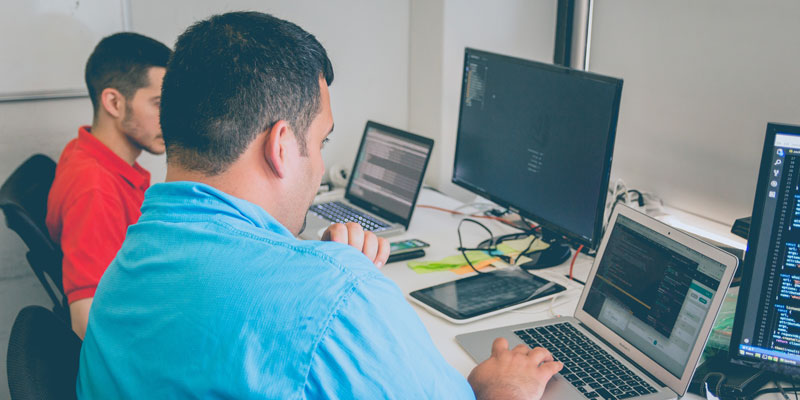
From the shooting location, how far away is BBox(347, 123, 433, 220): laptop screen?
1.99 m

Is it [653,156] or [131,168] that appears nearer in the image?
[131,168]

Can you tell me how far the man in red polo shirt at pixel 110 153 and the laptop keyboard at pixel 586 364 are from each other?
1023 mm

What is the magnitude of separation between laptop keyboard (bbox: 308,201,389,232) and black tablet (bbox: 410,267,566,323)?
1.55 feet

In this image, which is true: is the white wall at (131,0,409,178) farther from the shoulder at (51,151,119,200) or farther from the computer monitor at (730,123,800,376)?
the computer monitor at (730,123,800,376)

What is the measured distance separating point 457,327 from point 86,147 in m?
1.14

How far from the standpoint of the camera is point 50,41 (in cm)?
202

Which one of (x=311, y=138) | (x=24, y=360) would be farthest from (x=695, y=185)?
(x=24, y=360)

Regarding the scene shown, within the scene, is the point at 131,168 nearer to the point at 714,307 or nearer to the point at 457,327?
the point at 457,327

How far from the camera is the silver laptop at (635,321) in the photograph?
109 centimetres

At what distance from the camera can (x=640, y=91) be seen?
2.04 meters

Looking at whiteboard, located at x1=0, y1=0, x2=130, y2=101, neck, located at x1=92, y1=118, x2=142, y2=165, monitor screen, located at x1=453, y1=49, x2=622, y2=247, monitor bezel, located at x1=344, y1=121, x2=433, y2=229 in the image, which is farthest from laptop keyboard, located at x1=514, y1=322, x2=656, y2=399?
whiteboard, located at x1=0, y1=0, x2=130, y2=101

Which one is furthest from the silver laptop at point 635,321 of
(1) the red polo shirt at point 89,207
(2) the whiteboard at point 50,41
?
(2) the whiteboard at point 50,41

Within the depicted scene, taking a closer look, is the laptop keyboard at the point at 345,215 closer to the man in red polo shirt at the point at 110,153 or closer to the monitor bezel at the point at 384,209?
the monitor bezel at the point at 384,209

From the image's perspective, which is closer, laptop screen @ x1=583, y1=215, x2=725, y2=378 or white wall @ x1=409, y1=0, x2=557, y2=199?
laptop screen @ x1=583, y1=215, x2=725, y2=378
